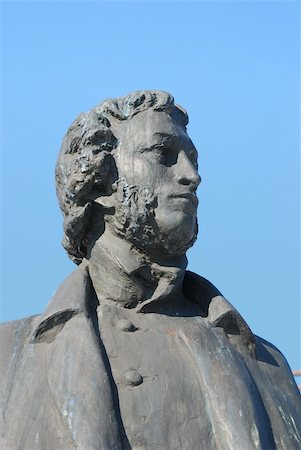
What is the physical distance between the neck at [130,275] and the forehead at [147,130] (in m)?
0.63

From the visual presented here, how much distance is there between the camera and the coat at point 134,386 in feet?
26.5

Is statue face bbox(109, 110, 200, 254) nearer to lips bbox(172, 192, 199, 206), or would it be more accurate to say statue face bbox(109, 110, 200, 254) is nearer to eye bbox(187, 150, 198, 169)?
lips bbox(172, 192, 199, 206)

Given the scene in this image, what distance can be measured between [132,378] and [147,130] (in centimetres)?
168

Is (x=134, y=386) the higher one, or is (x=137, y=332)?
(x=137, y=332)

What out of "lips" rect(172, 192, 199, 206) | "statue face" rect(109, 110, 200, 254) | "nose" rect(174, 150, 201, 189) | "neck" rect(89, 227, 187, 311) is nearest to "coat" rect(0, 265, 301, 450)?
"neck" rect(89, 227, 187, 311)

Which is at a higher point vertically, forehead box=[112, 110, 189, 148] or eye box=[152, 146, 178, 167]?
forehead box=[112, 110, 189, 148]

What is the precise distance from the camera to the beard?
8.64 metres

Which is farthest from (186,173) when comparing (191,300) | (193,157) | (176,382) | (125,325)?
(176,382)

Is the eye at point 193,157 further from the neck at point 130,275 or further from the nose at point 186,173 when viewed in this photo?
the neck at point 130,275

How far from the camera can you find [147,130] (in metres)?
8.78

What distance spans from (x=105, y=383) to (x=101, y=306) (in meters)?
0.74

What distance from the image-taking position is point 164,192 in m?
8.70

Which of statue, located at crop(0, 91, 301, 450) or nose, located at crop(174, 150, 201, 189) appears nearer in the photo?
statue, located at crop(0, 91, 301, 450)

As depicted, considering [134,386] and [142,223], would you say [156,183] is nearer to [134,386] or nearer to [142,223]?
[142,223]
